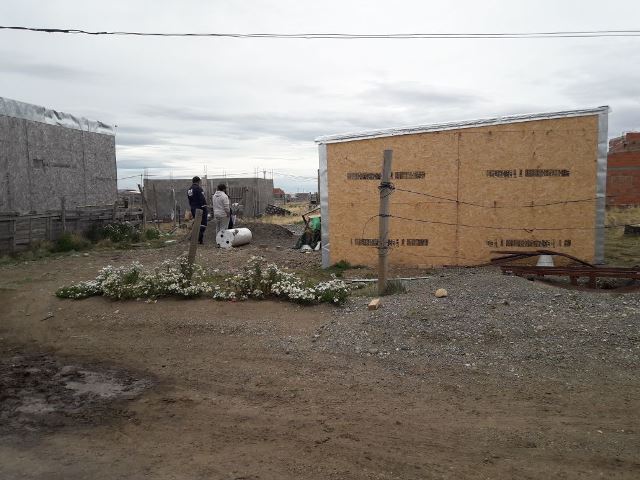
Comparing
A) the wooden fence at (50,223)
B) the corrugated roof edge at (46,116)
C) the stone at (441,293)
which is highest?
the corrugated roof edge at (46,116)

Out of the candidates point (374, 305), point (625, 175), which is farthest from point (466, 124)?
point (625, 175)

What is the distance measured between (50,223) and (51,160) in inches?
115

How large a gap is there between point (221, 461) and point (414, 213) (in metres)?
8.60

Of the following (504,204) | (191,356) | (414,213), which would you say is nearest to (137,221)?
(414,213)

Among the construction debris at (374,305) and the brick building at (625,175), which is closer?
the construction debris at (374,305)

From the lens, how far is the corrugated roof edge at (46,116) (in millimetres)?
15664

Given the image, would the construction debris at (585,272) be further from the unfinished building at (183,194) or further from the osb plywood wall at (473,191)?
the unfinished building at (183,194)

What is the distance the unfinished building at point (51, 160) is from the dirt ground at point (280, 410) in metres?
10.3

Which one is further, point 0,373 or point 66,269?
point 66,269

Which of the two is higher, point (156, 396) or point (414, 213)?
point (414, 213)

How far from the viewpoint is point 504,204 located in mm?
11125

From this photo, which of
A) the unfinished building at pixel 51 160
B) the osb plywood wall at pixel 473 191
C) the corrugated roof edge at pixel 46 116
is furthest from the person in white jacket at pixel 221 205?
the corrugated roof edge at pixel 46 116

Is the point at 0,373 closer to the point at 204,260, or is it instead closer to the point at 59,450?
the point at 59,450

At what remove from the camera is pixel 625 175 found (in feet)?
86.6
